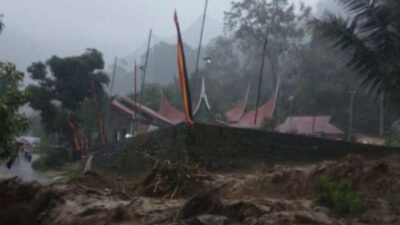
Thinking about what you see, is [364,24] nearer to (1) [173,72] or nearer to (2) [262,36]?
(2) [262,36]

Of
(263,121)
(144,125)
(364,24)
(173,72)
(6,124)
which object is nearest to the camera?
(6,124)

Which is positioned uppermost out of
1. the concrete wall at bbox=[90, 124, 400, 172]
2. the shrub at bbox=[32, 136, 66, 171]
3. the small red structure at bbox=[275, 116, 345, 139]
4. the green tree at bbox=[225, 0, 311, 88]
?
the green tree at bbox=[225, 0, 311, 88]

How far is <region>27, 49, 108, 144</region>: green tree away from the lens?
3478cm

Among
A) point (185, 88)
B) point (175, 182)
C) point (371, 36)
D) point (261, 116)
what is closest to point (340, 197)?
point (175, 182)

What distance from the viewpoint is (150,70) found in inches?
2840

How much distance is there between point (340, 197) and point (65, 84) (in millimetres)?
28879

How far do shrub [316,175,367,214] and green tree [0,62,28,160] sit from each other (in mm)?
6400

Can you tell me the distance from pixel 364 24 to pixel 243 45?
113 ft

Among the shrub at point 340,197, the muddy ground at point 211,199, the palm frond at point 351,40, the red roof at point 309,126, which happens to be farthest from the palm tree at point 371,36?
the red roof at point 309,126

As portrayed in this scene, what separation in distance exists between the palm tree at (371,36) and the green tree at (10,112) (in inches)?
295

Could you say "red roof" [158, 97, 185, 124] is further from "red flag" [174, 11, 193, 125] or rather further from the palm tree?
"red flag" [174, 11, 193, 125]

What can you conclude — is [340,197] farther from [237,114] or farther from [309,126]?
[309,126]

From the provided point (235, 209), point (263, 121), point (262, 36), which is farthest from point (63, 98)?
point (235, 209)

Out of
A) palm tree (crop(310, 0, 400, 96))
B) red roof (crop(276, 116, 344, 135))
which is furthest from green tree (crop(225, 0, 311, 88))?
palm tree (crop(310, 0, 400, 96))
